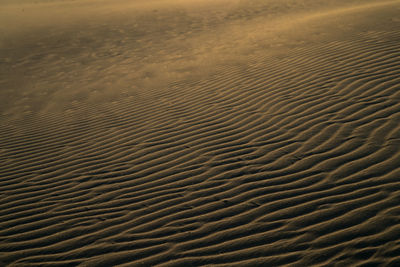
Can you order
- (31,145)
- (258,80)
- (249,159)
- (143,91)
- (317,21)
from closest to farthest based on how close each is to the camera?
(249,159), (31,145), (258,80), (143,91), (317,21)

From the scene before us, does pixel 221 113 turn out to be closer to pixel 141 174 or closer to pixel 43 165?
pixel 141 174

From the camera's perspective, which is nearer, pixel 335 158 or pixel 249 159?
pixel 335 158

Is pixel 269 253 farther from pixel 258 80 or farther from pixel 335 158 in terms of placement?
pixel 258 80

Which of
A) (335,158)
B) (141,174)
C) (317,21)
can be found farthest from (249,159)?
(317,21)

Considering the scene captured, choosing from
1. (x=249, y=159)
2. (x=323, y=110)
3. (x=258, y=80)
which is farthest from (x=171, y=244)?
(x=258, y=80)

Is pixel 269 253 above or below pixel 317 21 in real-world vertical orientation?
below

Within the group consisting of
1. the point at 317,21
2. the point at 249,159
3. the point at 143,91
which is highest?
the point at 317,21

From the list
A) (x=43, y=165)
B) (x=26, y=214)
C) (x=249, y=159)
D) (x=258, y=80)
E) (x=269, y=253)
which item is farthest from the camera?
(x=258, y=80)
